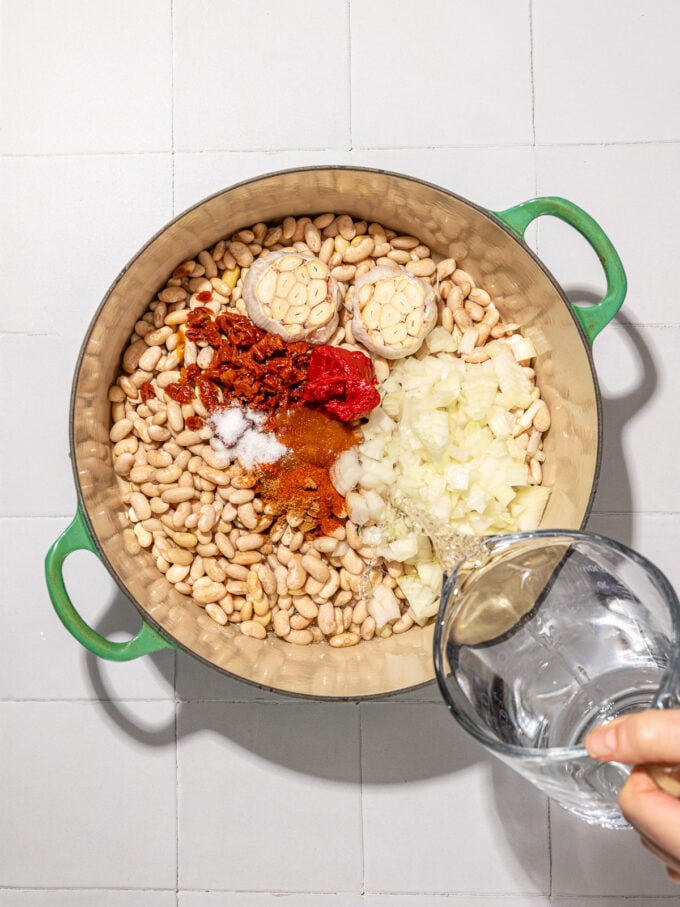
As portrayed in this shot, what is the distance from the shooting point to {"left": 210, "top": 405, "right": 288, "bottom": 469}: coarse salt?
101 cm

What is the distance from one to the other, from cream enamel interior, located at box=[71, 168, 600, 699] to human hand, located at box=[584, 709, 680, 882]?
33cm

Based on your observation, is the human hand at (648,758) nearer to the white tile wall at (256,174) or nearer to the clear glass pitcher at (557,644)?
the clear glass pitcher at (557,644)

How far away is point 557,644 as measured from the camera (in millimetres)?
876

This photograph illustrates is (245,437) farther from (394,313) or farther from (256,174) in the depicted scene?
(256,174)

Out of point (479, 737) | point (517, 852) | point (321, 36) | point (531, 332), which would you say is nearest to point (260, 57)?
point (321, 36)

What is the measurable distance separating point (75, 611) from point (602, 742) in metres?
0.58

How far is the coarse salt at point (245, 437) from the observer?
101 cm

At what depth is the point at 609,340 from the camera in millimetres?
1092

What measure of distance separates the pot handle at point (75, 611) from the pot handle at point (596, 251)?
57 centimetres

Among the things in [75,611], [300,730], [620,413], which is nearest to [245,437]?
[75,611]

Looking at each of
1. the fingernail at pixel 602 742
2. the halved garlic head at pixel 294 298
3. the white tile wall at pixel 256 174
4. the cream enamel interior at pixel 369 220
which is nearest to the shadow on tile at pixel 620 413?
the white tile wall at pixel 256 174

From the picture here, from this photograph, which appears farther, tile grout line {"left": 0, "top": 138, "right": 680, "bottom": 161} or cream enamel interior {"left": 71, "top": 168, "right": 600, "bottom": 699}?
tile grout line {"left": 0, "top": 138, "right": 680, "bottom": 161}

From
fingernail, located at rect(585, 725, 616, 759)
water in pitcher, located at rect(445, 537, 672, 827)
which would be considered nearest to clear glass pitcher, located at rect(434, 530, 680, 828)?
water in pitcher, located at rect(445, 537, 672, 827)

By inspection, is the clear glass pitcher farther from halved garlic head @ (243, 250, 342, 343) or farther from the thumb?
halved garlic head @ (243, 250, 342, 343)
